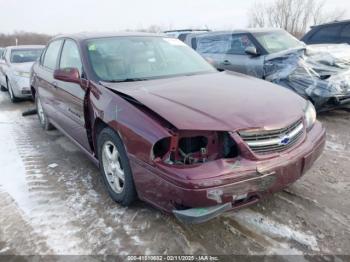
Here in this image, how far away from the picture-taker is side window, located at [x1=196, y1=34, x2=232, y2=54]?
25.9 feet

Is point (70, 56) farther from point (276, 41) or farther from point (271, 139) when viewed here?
point (276, 41)

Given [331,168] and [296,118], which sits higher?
[296,118]

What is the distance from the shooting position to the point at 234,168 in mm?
2383

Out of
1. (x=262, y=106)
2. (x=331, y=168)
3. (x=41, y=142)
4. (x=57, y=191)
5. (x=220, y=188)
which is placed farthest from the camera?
(x=41, y=142)

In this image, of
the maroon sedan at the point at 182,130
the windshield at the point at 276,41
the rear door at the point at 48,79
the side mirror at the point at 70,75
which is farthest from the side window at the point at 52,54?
the windshield at the point at 276,41

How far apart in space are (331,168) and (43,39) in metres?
47.3

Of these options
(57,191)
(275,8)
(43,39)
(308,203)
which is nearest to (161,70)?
(57,191)

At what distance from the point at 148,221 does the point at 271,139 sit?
1.26 meters

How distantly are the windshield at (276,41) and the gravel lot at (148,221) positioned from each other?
11.8ft

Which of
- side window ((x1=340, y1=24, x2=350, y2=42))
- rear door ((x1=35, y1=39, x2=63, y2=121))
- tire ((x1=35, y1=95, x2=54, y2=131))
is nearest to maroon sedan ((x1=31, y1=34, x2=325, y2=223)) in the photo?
rear door ((x1=35, y1=39, x2=63, y2=121))

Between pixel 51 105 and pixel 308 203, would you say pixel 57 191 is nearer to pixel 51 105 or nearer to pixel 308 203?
pixel 51 105

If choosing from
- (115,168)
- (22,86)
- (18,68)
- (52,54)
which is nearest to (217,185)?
(115,168)

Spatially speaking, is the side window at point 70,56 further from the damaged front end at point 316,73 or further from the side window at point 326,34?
the side window at point 326,34

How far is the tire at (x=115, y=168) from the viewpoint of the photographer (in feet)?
9.51
